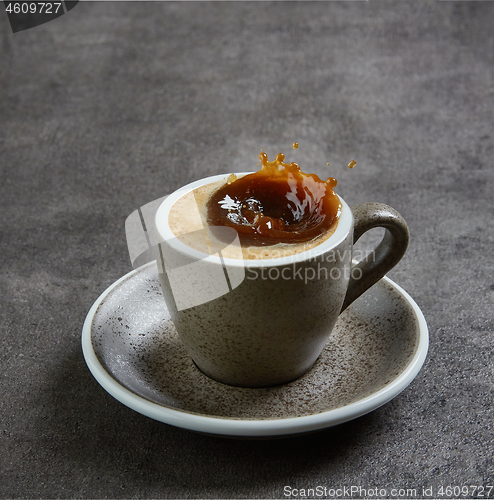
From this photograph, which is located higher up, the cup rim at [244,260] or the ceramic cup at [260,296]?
the cup rim at [244,260]

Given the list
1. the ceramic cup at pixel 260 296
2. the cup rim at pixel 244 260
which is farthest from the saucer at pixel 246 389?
the cup rim at pixel 244 260

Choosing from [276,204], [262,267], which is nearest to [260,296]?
[262,267]

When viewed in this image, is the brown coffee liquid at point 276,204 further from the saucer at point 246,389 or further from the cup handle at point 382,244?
the saucer at point 246,389

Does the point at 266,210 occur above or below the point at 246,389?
above

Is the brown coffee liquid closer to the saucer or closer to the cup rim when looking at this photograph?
the cup rim

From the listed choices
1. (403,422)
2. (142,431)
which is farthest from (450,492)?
(142,431)

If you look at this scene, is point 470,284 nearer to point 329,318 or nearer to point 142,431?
point 329,318

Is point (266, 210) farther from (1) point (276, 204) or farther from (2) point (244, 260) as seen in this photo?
(2) point (244, 260)

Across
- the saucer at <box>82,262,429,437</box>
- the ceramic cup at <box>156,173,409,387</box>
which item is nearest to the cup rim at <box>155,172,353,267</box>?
the ceramic cup at <box>156,173,409,387</box>
